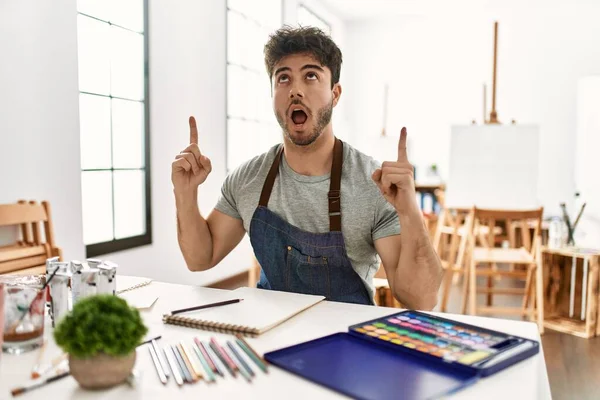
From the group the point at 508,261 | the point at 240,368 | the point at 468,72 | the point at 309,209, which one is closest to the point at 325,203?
the point at 309,209

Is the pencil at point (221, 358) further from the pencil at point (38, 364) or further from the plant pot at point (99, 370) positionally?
the pencil at point (38, 364)

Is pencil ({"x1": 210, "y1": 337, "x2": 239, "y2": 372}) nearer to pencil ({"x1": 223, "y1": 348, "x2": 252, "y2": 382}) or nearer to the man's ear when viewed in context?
pencil ({"x1": 223, "y1": 348, "x2": 252, "y2": 382})

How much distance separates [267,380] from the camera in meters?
0.83

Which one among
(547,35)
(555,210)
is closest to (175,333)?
(555,210)

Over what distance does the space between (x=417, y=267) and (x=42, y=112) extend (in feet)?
7.03

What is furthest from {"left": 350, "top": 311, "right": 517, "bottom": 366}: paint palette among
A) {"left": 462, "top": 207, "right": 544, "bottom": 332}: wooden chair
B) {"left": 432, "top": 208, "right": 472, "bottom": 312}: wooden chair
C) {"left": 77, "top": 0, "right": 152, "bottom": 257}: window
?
{"left": 432, "top": 208, "right": 472, "bottom": 312}: wooden chair

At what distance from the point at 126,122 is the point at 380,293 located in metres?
2.07

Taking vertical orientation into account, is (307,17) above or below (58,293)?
above

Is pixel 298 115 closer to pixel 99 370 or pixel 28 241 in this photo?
pixel 99 370

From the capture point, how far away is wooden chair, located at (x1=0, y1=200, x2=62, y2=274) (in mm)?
2346

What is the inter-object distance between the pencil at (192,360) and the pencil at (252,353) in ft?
0.30

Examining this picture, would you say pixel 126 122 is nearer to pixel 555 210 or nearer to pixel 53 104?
pixel 53 104

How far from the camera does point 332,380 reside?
810 mm

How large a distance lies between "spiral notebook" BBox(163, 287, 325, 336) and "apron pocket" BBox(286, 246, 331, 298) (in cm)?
22
